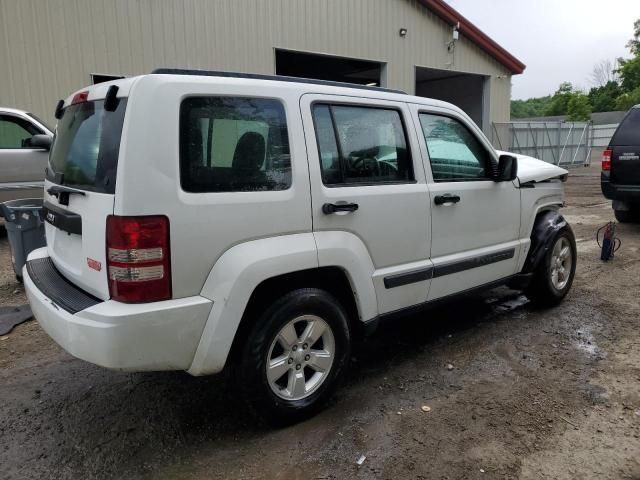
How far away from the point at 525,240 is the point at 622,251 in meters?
3.58

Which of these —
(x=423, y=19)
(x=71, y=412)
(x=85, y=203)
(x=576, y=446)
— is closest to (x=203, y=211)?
(x=85, y=203)

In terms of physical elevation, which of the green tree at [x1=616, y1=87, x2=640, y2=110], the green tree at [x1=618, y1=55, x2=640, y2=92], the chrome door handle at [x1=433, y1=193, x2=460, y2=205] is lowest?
the chrome door handle at [x1=433, y1=193, x2=460, y2=205]

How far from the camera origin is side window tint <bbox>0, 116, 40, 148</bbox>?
7.56m

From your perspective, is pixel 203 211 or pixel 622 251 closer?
pixel 203 211

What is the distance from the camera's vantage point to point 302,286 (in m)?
2.92

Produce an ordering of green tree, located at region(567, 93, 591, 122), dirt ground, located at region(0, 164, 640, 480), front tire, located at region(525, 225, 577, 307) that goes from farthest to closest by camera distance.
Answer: green tree, located at region(567, 93, 591, 122), front tire, located at region(525, 225, 577, 307), dirt ground, located at region(0, 164, 640, 480)

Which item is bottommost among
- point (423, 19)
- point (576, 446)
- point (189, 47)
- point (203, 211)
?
point (576, 446)

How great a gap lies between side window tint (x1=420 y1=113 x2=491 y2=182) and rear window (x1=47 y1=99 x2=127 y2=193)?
6.67 ft

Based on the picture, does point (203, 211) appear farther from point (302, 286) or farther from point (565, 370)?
point (565, 370)

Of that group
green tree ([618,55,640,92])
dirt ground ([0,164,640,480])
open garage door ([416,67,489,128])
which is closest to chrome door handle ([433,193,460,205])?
dirt ground ([0,164,640,480])

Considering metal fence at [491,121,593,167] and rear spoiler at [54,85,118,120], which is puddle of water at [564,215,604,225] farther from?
metal fence at [491,121,593,167]

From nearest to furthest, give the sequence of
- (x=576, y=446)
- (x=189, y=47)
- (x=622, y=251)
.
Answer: (x=576, y=446) → (x=622, y=251) → (x=189, y=47)

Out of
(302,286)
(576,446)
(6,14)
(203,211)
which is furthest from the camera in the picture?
(6,14)

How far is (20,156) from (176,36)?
4.58 m
